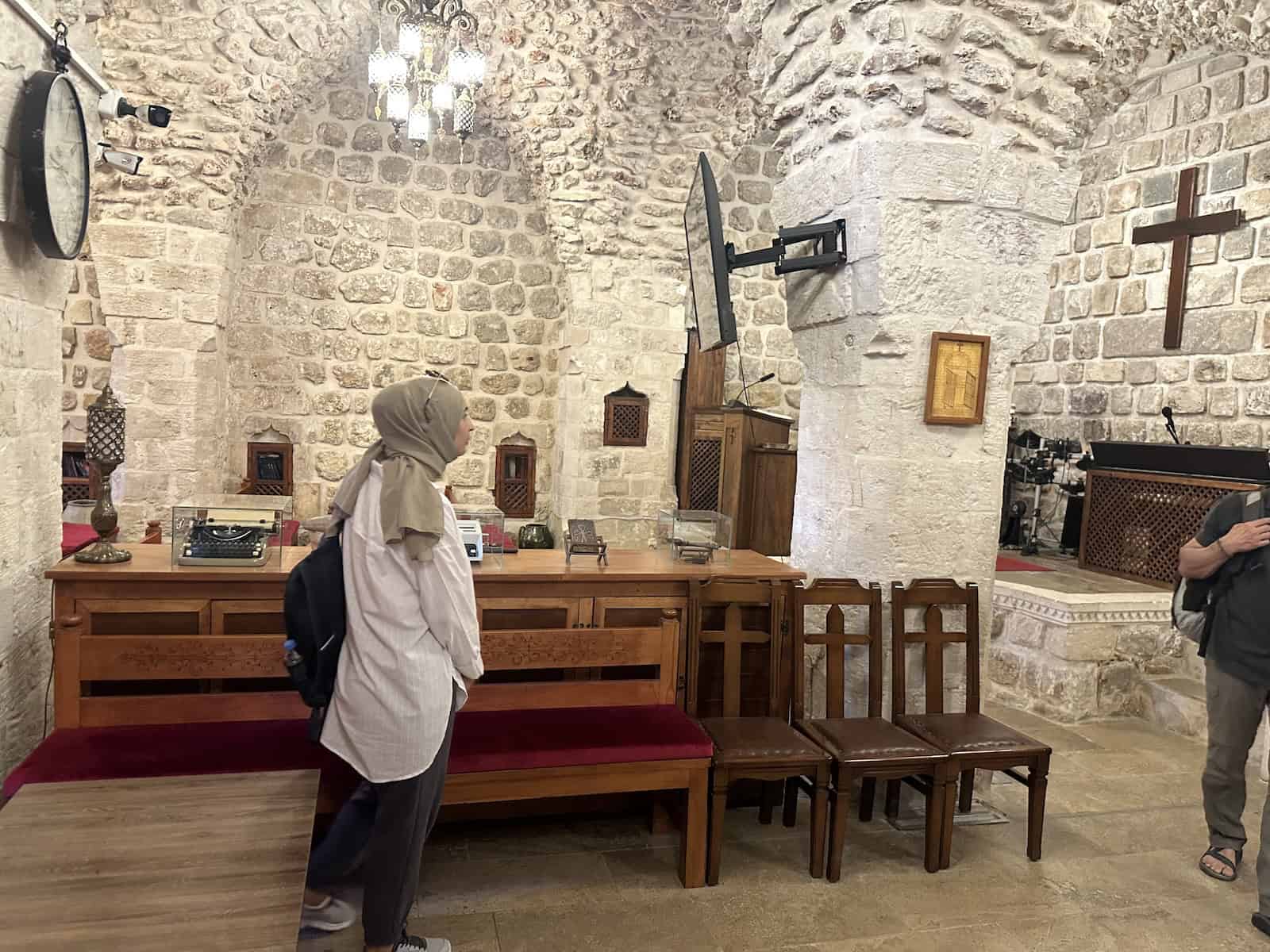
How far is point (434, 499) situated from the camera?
1.95m

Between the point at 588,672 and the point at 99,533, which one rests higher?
the point at 99,533

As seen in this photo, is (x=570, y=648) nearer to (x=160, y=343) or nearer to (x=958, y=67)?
(x=958, y=67)

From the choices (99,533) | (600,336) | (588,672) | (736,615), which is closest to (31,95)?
(99,533)

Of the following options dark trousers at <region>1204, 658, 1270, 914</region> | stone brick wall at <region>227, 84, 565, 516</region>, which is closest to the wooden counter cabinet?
dark trousers at <region>1204, 658, 1270, 914</region>

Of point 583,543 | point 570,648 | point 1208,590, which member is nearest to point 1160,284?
point 1208,590

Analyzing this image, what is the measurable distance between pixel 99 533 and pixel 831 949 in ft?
8.10

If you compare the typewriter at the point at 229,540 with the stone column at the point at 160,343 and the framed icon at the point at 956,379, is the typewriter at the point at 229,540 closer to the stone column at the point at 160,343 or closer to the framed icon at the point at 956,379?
the framed icon at the point at 956,379

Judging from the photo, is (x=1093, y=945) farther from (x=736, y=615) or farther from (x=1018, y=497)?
(x=1018, y=497)

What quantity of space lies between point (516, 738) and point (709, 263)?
188 centimetres

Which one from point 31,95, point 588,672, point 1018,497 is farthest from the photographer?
point 1018,497

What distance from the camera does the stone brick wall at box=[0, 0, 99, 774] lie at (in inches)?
93.2

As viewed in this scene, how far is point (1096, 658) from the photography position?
4.65m

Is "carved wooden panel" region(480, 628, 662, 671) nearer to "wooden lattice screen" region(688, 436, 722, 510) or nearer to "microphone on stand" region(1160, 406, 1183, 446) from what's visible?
"wooden lattice screen" region(688, 436, 722, 510)

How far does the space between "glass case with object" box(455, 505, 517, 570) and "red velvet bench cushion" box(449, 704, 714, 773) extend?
51 centimetres
